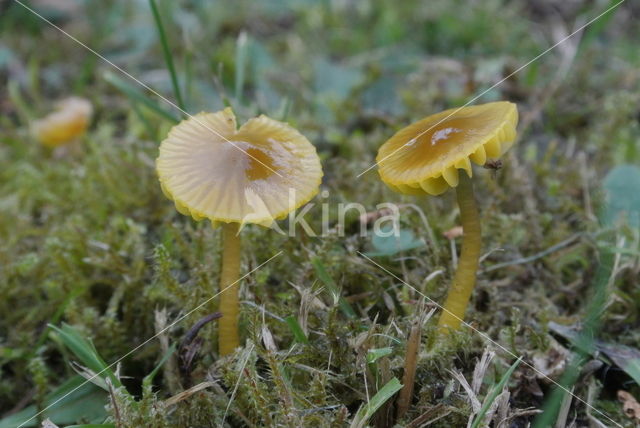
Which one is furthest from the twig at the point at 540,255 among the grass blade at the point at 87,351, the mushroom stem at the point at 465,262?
the grass blade at the point at 87,351

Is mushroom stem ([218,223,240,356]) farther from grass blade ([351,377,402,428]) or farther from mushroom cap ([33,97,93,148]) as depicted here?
mushroom cap ([33,97,93,148])

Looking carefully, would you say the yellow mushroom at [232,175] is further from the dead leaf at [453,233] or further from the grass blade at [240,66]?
the grass blade at [240,66]

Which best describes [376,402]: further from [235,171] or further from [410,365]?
[235,171]

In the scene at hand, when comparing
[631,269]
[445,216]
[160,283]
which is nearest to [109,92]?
[160,283]

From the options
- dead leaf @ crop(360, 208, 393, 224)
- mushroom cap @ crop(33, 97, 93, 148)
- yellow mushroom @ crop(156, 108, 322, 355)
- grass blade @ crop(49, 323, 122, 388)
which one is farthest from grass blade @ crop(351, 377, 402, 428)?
mushroom cap @ crop(33, 97, 93, 148)

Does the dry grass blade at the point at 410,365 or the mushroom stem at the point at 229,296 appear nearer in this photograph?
the dry grass blade at the point at 410,365

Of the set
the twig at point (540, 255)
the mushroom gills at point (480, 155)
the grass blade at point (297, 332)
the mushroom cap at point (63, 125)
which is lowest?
the twig at point (540, 255)
